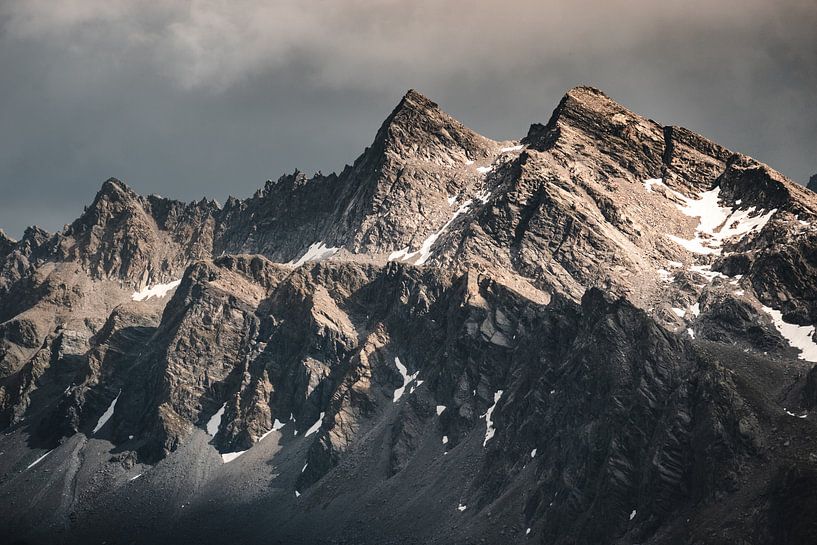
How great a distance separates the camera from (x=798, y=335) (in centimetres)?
15000

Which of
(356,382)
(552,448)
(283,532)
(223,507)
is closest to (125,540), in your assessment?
(223,507)

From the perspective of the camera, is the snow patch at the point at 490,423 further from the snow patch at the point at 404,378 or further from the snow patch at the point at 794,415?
the snow patch at the point at 794,415

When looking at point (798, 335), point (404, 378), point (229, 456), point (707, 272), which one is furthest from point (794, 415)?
point (229, 456)

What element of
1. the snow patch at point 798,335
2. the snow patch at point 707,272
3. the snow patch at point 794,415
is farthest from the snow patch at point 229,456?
the snow patch at point 794,415

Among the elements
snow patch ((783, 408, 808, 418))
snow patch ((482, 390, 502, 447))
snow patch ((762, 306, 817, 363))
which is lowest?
snow patch ((783, 408, 808, 418))

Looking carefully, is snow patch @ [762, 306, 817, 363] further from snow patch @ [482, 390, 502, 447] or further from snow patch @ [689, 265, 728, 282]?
snow patch @ [482, 390, 502, 447]

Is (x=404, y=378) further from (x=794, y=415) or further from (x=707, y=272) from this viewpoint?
(x=794, y=415)

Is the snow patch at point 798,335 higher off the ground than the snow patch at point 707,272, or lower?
lower

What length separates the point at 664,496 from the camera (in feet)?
371

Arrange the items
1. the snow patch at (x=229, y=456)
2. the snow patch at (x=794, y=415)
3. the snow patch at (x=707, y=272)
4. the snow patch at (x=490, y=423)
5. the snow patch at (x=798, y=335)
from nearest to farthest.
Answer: the snow patch at (x=794, y=415)
the snow patch at (x=798, y=335)
the snow patch at (x=490, y=423)
the snow patch at (x=707, y=272)
the snow patch at (x=229, y=456)

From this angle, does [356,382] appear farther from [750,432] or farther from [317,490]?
[750,432]

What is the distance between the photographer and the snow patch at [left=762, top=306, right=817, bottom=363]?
5645 inches

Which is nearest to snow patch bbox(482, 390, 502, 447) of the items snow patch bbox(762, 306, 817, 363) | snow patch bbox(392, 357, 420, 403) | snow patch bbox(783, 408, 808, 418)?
snow patch bbox(392, 357, 420, 403)

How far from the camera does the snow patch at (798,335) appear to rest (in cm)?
14338
